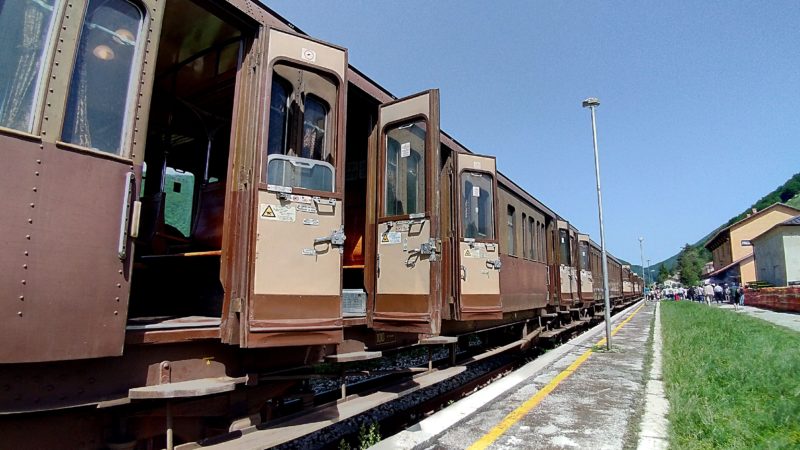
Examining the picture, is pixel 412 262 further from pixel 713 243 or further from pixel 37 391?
pixel 713 243

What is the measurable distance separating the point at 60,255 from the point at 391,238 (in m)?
3.19

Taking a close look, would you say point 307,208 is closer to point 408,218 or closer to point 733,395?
point 408,218

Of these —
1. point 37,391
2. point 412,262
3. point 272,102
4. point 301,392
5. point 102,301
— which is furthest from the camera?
point 412,262

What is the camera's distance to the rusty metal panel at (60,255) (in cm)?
205

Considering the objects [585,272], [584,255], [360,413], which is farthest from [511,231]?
[584,255]

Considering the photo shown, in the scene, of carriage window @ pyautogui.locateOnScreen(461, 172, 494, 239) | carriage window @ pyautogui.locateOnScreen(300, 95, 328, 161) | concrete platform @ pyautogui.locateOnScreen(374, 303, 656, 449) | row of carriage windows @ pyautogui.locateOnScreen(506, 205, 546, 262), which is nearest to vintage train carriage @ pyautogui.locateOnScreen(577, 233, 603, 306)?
row of carriage windows @ pyautogui.locateOnScreen(506, 205, 546, 262)

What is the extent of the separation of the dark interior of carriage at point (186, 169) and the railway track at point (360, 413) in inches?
34.4

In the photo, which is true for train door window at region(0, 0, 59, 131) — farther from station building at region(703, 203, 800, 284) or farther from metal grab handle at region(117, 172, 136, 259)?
station building at region(703, 203, 800, 284)

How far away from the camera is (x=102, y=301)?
2.36 meters

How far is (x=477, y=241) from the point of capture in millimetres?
6305

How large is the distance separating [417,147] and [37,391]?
3.74m

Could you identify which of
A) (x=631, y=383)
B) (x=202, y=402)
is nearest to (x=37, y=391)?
(x=202, y=402)

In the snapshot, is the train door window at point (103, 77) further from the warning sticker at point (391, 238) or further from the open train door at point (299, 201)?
the warning sticker at point (391, 238)

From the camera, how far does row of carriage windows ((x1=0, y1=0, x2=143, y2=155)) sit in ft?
7.26
